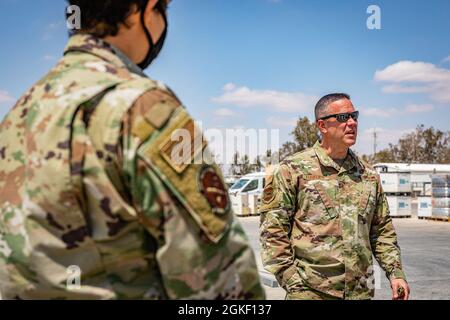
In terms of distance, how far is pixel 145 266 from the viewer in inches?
42.4

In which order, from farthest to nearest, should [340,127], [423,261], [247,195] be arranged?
[247,195], [423,261], [340,127]

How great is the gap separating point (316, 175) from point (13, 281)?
8.11 ft

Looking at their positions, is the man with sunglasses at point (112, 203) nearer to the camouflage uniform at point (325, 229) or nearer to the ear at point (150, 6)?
the ear at point (150, 6)

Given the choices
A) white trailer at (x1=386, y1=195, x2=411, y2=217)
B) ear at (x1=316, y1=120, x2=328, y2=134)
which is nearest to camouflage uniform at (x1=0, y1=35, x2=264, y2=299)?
ear at (x1=316, y1=120, x2=328, y2=134)

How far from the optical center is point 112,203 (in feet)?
3.33

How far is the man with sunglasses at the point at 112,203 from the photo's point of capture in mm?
1000

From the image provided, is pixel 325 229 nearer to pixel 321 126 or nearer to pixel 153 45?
pixel 321 126

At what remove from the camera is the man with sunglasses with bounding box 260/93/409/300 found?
3021 millimetres

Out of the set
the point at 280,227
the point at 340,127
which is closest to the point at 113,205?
the point at 280,227

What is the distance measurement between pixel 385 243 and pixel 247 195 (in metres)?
17.9

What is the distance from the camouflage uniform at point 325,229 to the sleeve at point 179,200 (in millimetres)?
2089

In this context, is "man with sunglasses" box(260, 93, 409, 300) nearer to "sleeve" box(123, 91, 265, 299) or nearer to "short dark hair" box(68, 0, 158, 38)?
"sleeve" box(123, 91, 265, 299)

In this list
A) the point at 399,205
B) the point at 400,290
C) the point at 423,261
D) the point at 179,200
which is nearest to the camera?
the point at 179,200
